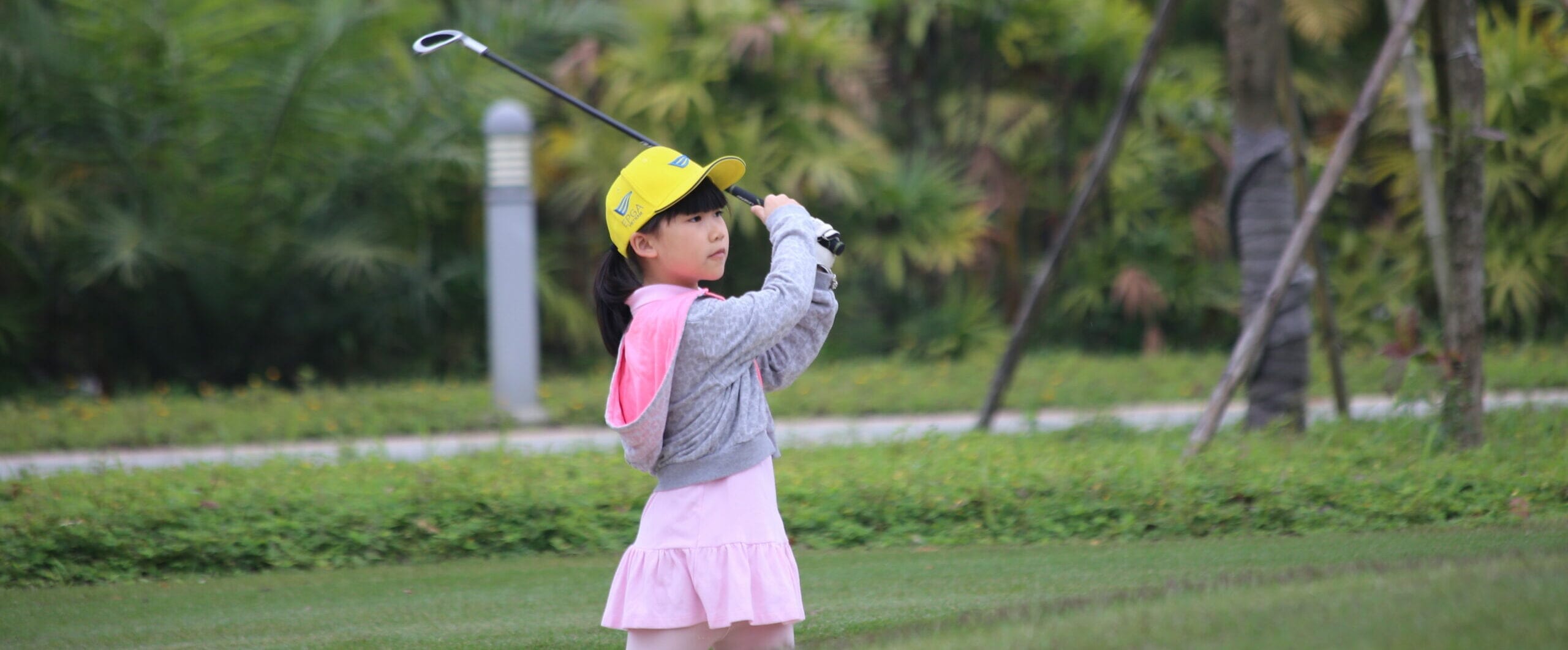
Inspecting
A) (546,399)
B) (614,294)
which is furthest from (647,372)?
(546,399)

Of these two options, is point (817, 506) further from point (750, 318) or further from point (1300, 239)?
point (750, 318)

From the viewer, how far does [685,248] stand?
294cm

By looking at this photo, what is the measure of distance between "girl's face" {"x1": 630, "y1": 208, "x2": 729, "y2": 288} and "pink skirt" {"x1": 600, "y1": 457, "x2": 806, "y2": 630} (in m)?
0.44

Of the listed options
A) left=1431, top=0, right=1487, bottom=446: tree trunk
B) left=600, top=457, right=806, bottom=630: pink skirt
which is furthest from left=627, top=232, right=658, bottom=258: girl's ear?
left=1431, top=0, right=1487, bottom=446: tree trunk

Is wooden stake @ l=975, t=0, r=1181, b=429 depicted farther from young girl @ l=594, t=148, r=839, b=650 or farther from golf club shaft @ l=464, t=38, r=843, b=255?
young girl @ l=594, t=148, r=839, b=650

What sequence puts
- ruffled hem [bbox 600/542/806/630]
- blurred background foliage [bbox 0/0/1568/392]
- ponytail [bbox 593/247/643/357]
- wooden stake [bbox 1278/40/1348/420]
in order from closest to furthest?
ruffled hem [bbox 600/542/806/630]
ponytail [bbox 593/247/643/357]
wooden stake [bbox 1278/40/1348/420]
blurred background foliage [bbox 0/0/1568/392]

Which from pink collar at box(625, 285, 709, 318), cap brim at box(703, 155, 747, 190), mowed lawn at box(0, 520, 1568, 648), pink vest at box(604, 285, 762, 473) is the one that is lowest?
mowed lawn at box(0, 520, 1568, 648)

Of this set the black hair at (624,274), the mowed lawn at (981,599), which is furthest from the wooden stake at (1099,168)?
the black hair at (624,274)

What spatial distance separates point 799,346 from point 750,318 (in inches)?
11.7

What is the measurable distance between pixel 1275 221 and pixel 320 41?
21.2 ft

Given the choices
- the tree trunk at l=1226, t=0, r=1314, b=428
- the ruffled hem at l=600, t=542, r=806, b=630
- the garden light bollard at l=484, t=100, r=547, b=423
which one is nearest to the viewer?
the ruffled hem at l=600, t=542, r=806, b=630

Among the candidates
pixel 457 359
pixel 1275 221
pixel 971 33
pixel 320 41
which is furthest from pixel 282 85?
pixel 1275 221

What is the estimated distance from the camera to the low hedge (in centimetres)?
496

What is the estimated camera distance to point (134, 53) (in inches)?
382
